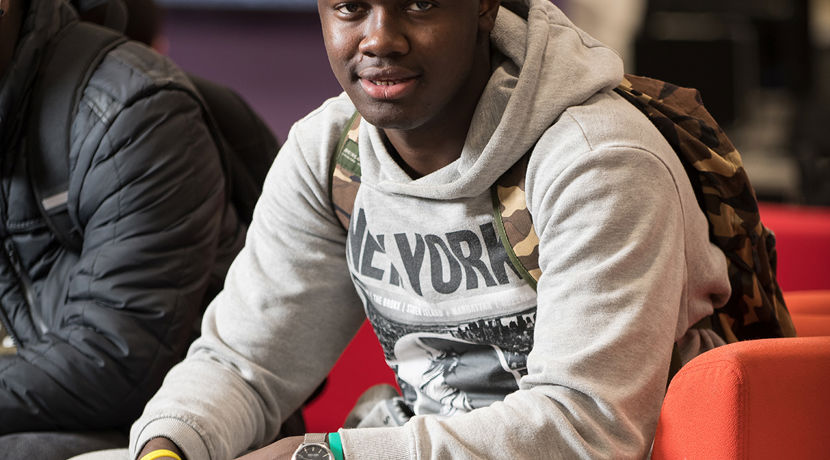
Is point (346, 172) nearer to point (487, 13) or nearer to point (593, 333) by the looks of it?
point (487, 13)

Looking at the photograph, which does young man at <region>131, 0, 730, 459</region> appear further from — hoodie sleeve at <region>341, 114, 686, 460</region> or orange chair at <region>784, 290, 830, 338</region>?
orange chair at <region>784, 290, 830, 338</region>

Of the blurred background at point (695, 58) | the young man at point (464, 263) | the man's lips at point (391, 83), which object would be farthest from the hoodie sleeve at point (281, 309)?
the blurred background at point (695, 58)

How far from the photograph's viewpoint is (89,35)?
167 cm

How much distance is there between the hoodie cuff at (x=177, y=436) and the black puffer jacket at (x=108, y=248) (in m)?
0.30

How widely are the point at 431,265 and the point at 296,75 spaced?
359cm

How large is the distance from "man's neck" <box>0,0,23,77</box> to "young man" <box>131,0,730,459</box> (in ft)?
1.67

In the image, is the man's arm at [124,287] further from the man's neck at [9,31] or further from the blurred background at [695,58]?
the blurred background at [695,58]

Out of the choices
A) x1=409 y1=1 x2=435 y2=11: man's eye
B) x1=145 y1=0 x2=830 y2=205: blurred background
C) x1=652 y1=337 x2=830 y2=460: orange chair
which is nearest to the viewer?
x1=652 y1=337 x2=830 y2=460: orange chair

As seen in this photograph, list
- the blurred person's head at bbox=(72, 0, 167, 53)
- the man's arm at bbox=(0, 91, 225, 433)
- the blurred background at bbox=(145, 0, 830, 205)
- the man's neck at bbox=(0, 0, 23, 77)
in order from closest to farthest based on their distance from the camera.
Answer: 1. the man's arm at bbox=(0, 91, 225, 433)
2. the man's neck at bbox=(0, 0, 23, 77)
3. the blurred person's head at bbox=(72, 0, 167, 53)
4. the blurred background at bbox=(145, 0, 830, 205)

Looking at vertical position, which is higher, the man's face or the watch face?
the man's face

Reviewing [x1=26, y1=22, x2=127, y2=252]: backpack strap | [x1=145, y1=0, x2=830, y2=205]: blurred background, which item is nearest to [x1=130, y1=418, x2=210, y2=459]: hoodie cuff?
[x1=26, y1=22, x2=127, y2=252]: backpack strap

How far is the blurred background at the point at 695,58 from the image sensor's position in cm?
461

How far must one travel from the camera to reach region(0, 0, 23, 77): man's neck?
1618 millimetres

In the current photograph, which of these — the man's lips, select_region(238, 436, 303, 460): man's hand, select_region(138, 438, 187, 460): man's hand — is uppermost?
the man's lips
